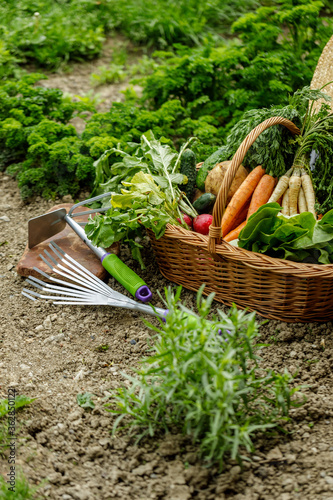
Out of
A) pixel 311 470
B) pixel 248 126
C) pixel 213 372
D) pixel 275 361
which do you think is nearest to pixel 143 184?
pixel 248 126

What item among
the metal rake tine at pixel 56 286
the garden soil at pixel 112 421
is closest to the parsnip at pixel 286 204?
the garden soil at pixel 112 421

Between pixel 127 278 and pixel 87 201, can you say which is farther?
pixel 87 201

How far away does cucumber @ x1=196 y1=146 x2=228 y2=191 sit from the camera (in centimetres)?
325

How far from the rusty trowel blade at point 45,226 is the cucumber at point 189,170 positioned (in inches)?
31.0

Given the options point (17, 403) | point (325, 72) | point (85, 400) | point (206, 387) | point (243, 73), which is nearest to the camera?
point (206, 387)

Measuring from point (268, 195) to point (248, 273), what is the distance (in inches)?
27.5

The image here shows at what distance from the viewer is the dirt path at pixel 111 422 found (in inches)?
72.5

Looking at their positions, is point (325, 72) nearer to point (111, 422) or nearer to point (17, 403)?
point (111, 422)

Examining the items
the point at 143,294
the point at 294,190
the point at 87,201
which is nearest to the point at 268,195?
the point at 294,190

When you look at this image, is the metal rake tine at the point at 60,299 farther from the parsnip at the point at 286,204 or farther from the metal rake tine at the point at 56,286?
the parsnip at the point at 286,204

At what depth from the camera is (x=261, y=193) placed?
9.95 ft

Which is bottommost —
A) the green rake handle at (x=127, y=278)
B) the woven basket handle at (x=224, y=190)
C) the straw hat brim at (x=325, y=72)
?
the green rake handle at (x=127, y=278)

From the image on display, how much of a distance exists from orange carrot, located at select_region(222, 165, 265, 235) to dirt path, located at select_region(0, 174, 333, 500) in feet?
1.66

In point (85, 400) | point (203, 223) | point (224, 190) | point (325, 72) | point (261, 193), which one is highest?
point (325, 72)
